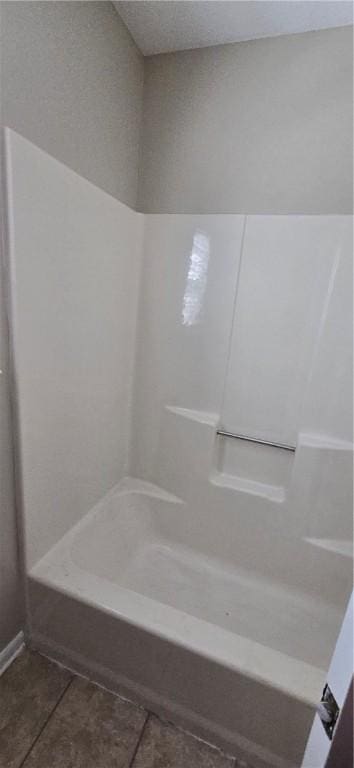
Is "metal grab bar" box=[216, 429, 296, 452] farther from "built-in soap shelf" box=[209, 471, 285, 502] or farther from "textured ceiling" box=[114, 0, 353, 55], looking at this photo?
"textured ceiling" box=[114, 0, 353, 55]

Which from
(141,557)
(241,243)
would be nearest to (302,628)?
(141,557)

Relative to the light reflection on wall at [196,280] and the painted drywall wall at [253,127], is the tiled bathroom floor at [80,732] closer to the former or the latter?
the light reflection on wall at [196,280]

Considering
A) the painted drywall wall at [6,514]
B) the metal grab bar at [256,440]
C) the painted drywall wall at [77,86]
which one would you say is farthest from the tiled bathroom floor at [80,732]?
the painted drywall wall at [77,86]

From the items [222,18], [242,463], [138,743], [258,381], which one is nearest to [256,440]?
[242,463]

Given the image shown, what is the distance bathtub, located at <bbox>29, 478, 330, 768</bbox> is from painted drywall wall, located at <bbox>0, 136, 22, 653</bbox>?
7 centimetres

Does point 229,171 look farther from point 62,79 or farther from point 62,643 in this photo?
point 62,643

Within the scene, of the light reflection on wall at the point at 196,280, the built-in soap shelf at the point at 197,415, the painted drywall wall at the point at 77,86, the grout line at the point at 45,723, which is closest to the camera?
the painted drywall wall at the point at 77,86

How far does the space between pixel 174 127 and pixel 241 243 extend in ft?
1.99

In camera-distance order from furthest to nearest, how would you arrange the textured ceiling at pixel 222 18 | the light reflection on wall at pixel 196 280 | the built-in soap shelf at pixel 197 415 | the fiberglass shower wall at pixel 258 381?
the built-in soap shelf at pixel 197 415
the light reflection on wall at pixel 196 280
the fiberglass shower wall at pixel 258 381
the textured ceiling at pixel 222 18

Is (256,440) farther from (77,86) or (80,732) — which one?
(77,86)

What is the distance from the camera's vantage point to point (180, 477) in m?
1.77

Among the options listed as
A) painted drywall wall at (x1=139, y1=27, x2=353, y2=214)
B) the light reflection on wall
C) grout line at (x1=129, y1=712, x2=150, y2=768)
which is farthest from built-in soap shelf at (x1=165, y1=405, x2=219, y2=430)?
grout line at (x1=129, y1=712, x2=150, y2=768)

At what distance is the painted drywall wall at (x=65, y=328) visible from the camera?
1017mm

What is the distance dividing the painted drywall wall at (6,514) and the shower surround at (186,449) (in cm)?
4
